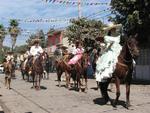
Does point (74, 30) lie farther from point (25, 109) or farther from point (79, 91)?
point (25, 109)

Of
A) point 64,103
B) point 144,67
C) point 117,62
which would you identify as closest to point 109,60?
point 117,62

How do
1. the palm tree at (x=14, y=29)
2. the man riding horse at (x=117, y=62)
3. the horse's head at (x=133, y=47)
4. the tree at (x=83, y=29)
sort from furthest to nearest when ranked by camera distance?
1. the palm tree at (x=14, y=29)
2. the tree at (x=83, y=29)
3. the man riding horse at (x=117, y=62)
4. the horse's head at (x=133, y=47)

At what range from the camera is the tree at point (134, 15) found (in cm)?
2668

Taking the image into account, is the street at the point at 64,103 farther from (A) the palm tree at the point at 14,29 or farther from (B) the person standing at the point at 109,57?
(A) the palm tree at the point at 14,29

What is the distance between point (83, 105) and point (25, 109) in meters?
2.06

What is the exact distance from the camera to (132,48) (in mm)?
14711

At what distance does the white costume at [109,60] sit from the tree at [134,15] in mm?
11477

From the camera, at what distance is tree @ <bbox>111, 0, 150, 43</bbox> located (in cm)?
2668

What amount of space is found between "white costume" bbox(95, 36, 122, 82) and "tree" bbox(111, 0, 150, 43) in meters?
11.5

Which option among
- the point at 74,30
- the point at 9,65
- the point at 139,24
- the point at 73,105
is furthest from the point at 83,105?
the point at 74,30

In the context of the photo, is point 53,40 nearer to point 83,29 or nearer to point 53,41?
point 53,41

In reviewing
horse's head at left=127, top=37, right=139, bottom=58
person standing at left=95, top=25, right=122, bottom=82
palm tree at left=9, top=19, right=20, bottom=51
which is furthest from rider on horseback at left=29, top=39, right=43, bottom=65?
palm tree at left=9, top=19, right=20, bottom=51

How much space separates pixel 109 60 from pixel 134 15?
12.0 meters

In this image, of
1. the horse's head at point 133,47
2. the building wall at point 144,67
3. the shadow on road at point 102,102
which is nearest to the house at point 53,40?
the building wall at point 144,67
